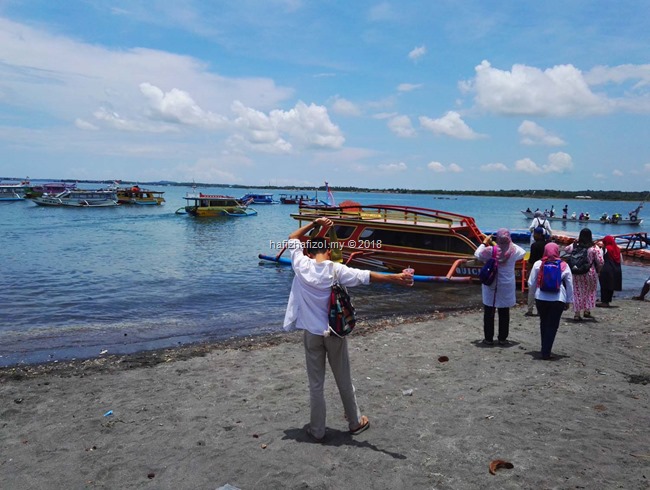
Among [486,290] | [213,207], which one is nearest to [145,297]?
[486,290]

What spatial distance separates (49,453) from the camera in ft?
16.5

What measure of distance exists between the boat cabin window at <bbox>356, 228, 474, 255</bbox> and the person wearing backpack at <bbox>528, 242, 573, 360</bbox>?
9877 mm

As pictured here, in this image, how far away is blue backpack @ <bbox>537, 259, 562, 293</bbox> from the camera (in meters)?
7.16

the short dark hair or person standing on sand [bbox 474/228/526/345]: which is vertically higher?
the short dark hair

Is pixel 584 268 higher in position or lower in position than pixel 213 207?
lower

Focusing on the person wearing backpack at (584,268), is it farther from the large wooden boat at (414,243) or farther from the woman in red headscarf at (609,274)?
the large wooden boat at (414,243)

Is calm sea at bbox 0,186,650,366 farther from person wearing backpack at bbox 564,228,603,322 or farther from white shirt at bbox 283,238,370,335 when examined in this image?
white shirt at bbox 283,238,370,335

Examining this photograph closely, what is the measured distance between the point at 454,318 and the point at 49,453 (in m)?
8.98

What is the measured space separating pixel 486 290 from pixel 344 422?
3949mm

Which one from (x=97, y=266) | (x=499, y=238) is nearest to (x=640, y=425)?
(x=499, y=238)

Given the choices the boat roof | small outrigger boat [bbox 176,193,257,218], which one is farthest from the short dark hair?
small outrigger boat [bbox 176,193,257,218]

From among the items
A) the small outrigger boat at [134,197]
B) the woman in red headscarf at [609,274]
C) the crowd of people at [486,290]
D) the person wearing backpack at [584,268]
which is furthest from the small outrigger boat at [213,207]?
the person wearing backpack at [584,268]

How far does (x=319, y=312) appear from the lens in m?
4.67

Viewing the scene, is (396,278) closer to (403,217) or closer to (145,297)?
(145,297)
